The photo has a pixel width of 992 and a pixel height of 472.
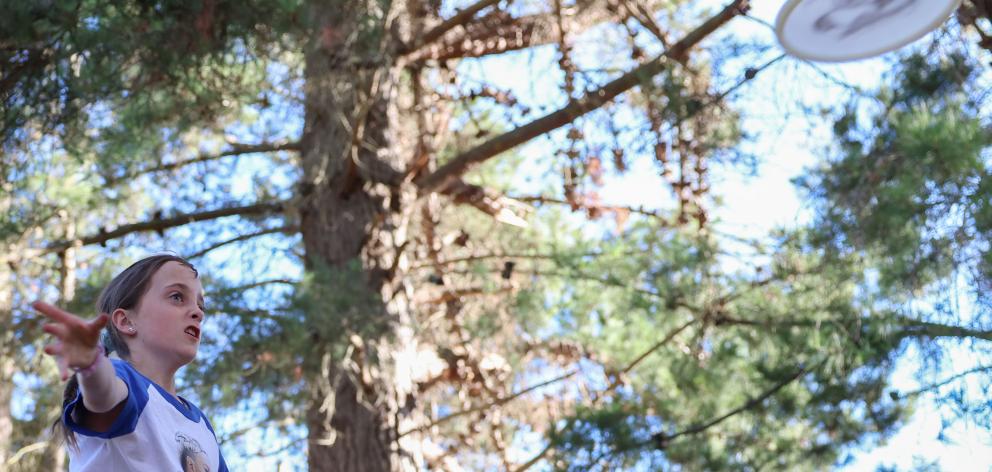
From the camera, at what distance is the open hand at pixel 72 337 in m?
1.74

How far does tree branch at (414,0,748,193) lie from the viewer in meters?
4.88

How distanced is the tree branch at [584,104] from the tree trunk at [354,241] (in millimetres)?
392

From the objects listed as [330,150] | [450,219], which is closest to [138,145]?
[330,150]

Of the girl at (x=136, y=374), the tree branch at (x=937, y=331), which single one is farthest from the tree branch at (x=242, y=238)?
the girl at (x=136, y=374)

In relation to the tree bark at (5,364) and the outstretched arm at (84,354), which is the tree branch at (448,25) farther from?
the outstretched arm at (84,354)

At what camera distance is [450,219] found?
27.4ft

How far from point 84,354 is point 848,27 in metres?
2.21

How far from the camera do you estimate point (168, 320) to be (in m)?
2.32

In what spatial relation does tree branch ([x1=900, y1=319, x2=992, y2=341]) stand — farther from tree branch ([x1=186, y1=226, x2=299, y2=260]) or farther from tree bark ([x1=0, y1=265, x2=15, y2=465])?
tree bark ([x1=0, y1=265, x2=15, y2=465])

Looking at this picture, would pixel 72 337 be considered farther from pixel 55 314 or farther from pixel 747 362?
pixel 747 362

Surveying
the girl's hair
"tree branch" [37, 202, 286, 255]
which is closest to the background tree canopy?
"tree branch" [37, 202, 286, 255]

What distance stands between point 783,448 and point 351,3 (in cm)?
355

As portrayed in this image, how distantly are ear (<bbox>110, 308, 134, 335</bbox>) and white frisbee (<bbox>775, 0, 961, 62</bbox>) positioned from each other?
1.78 metres

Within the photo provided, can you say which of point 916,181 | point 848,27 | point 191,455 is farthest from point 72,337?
point 916,181
